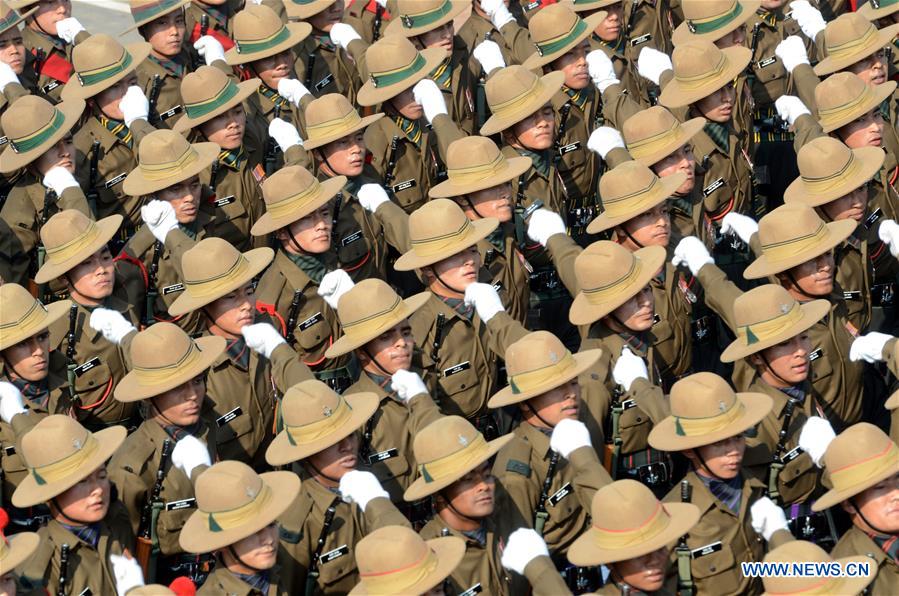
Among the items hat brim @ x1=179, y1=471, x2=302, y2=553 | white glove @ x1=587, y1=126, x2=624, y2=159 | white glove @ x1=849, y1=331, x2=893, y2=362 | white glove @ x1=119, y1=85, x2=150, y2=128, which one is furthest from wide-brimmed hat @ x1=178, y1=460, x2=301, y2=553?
white glove @ x1=119, y1=85, x2=150, y2=128

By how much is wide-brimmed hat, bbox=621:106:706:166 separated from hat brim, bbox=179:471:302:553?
4126 mm

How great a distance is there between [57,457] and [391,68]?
4.82 meters

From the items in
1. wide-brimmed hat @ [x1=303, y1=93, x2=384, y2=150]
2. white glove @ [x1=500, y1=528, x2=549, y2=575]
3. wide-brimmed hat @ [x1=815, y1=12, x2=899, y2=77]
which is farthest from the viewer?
wide-brimmed hat @ [x1=815, y1=12, x2=899, y2=77]

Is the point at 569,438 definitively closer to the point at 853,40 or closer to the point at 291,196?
the point at 291,196

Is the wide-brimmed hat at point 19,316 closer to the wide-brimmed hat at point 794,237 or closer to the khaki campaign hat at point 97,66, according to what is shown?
the khaki campaign hat at point 97,66

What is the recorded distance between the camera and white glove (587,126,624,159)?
13.3 meters

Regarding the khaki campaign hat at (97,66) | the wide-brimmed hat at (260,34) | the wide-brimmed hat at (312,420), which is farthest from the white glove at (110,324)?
the wide-brimmed hat at (260,34)

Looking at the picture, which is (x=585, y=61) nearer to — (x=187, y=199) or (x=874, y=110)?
(x=874, y=110)

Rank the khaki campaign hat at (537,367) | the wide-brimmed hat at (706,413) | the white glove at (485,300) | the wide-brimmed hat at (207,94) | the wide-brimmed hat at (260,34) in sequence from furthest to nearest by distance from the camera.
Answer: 1. the wide-brimmed hat at (260,34)
2. the wide-brimmed hat at (207,94)
3. the white glove at (485,300)
4. the khaki campaign hat at (537,367)
5. the wide-brimmed hat at (706,413)

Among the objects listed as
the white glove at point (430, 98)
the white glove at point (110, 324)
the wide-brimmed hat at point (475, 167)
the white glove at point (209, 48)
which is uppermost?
the wide-brimmed hat at point (475, 167)

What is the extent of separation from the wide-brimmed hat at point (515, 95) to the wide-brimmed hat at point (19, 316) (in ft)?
11.8

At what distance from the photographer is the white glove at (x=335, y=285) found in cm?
1208

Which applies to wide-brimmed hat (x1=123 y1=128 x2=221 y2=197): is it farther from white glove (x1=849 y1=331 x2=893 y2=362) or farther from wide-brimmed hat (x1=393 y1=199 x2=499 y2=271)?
white glove (x1=849 y1=331 x2=893 y2=362)

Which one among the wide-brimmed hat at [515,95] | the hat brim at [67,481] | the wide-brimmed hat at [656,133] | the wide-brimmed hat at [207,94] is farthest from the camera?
the wide-brimmed hat at [207,94]
